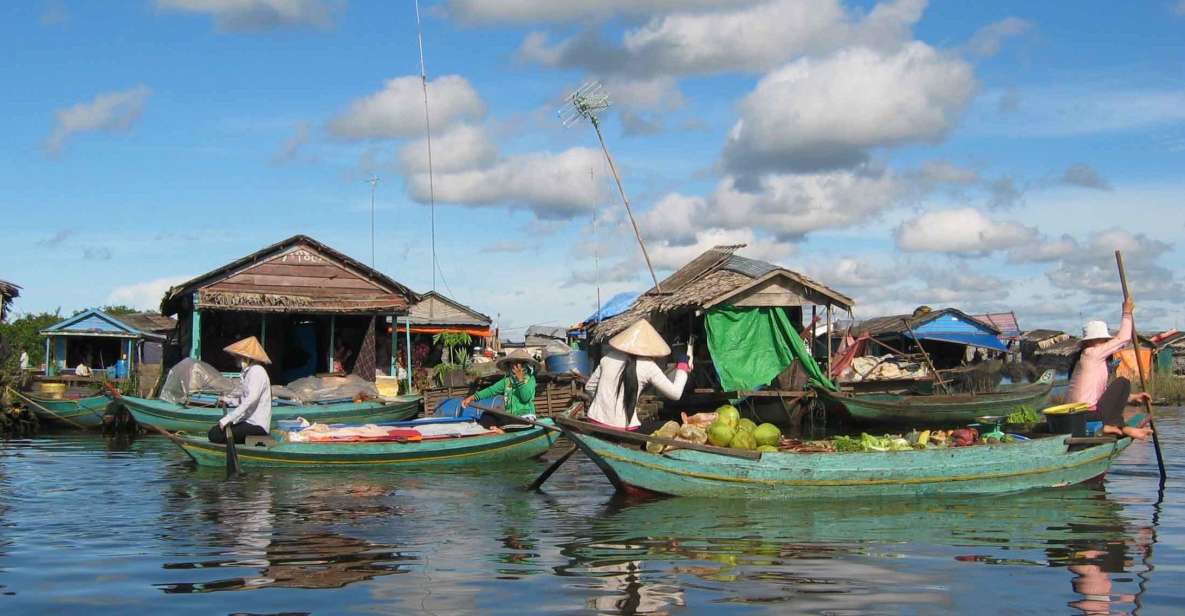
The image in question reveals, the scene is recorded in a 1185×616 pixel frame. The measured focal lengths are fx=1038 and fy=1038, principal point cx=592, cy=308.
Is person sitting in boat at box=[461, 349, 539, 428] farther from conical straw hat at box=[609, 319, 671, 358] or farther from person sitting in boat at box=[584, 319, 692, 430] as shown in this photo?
conical straw hat at box=[609, 319, 671, 358]

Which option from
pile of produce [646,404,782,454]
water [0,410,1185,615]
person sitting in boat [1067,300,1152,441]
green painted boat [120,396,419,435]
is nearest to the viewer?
water [0,410,1185,615]

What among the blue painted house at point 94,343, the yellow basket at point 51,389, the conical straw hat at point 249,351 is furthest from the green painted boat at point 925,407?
the blue painted house at point 94,343

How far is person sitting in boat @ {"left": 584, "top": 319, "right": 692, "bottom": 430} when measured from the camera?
29.6 ft

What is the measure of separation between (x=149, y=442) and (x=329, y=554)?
1197 cm

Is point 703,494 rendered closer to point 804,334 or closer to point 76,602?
point 76,602

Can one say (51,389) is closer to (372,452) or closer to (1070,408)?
(372,452)

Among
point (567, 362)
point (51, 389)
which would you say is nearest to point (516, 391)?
point (567, 362)

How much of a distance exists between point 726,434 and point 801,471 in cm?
73

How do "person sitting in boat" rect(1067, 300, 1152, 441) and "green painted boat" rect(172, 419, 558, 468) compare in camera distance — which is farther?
"green painted boat" rect(172, 419, 558, 468)

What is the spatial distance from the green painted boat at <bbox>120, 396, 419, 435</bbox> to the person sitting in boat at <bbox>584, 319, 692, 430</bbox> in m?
8.62

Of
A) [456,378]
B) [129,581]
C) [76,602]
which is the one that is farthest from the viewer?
[456,378]

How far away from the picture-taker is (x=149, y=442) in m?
17.5

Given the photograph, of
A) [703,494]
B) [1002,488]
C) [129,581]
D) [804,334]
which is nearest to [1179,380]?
[804,334]

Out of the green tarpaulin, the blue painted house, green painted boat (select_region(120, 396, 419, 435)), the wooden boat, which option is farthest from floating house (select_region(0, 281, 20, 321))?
the wooden boat
